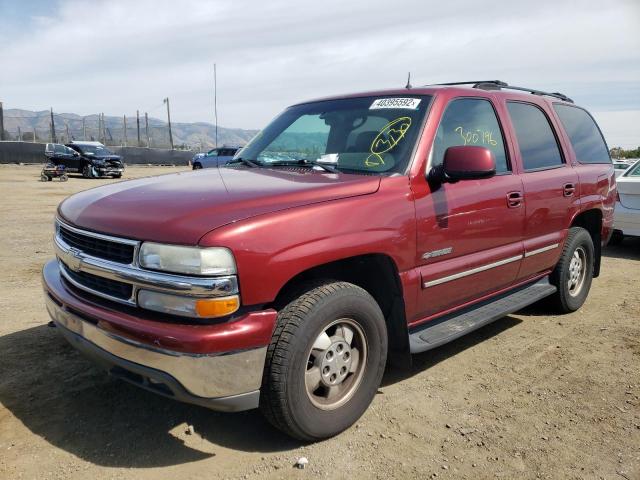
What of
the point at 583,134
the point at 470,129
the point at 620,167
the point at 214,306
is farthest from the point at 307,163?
the point at 620,167

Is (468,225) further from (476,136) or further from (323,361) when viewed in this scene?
(323,361)

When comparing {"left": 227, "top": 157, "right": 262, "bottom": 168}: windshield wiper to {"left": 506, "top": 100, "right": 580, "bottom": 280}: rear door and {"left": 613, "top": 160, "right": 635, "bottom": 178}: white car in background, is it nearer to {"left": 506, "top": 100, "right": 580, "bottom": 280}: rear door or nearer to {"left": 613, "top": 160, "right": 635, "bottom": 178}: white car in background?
{"left": 506, "top": 100, "right": 580, "bottom": 280}: rear door

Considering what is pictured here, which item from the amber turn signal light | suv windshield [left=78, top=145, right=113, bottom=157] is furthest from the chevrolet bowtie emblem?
suv windshield [left=78, top=145, right=113, bottom=157]

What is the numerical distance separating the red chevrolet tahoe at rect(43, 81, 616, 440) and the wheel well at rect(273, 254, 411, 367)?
0.5 inches

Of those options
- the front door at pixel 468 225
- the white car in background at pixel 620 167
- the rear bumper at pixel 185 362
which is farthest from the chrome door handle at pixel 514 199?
the white car in background at pixel 620 167

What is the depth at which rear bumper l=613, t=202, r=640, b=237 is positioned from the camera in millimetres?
7516

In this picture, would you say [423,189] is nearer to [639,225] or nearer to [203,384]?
[203,384]

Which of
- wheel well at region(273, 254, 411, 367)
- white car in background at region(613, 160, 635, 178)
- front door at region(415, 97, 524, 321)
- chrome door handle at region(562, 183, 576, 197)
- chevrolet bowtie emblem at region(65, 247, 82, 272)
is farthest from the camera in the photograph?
white car in background at region(613, 160, 635, 178)

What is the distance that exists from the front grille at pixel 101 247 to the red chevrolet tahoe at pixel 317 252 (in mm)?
12

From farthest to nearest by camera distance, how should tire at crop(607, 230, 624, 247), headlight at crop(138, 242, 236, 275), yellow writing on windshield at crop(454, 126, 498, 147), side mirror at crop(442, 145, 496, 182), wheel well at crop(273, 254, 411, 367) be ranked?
1. tire at crop(607, 230, 624, 247)
2. yellow writing on windshield at crop(454, 126, 498, 147)
3. side mirror at crop(442, 145, 496, 182)
4. wheel well at crop(273, 254, 411, 367)
5. headlight at crop(138, 242, 236, 275)

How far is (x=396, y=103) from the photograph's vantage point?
11.5 ft

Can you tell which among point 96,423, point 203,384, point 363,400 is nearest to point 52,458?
point 96,423

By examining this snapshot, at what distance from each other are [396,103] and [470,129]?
1.93 feet

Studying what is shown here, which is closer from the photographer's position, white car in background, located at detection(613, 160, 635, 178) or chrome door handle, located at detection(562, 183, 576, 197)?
chrome door handle, located at detection(562, 183, 576, 197)
